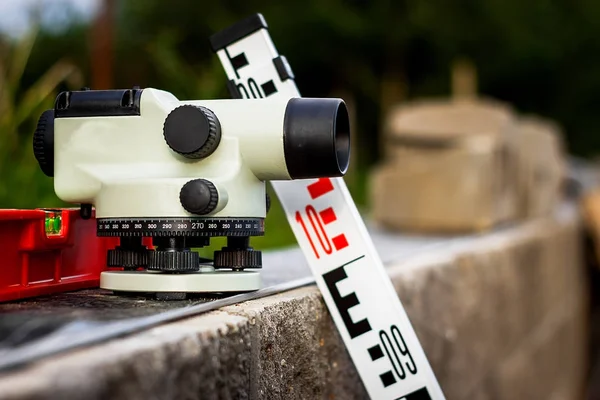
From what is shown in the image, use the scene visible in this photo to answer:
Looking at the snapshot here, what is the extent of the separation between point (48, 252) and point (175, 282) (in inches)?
8.0

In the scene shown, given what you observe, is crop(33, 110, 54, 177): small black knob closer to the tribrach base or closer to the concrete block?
→ the tribrach base

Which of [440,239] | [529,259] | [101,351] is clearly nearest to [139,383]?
[101,351]

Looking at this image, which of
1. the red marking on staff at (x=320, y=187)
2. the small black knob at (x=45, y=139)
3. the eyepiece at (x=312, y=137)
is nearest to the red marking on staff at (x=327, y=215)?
the red marking on staff at (x=320, y=187)

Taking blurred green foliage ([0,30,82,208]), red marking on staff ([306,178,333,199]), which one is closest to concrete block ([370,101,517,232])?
blurred green foliage ([0,30,82,208])

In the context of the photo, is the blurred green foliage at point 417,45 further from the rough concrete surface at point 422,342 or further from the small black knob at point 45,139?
the small black knob at point 45,139

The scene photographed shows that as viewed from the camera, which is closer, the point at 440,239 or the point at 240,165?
the point at 240,165

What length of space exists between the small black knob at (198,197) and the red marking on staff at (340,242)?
34 centimetres

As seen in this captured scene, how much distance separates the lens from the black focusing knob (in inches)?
47.1

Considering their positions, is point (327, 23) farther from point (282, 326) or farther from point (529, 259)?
point (282, 326)

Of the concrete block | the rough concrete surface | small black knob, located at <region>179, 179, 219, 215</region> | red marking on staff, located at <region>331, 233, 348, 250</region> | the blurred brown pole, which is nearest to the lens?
the rough concrete surface

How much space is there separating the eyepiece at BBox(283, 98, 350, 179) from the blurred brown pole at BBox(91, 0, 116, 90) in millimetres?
2578

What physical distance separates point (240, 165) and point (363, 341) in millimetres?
405

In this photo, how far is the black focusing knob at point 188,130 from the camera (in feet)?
3.93

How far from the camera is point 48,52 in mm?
6734
